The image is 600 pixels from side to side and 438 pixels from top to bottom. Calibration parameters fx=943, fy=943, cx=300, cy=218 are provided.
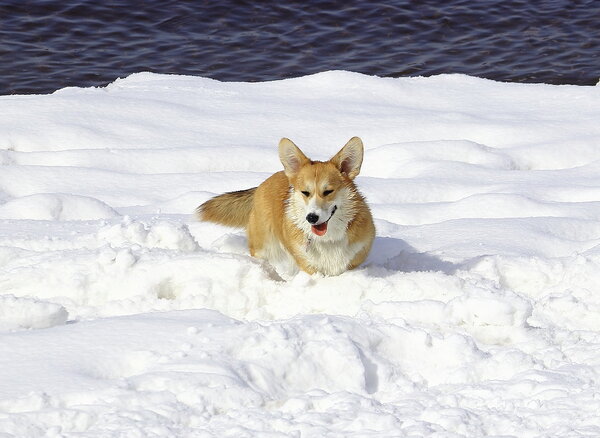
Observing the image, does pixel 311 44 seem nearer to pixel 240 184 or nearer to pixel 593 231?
pixel 240 184

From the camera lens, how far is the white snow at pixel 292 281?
4.04m

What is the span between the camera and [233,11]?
14.8 metres

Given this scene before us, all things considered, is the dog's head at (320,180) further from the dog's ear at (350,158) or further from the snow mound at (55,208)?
the snow mound at (55,208)

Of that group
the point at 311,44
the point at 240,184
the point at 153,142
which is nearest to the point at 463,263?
the point at 240,184

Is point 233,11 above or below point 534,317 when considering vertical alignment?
above

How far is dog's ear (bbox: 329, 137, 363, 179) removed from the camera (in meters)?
5.60

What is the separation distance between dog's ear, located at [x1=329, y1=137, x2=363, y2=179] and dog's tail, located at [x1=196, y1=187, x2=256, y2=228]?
0.91m

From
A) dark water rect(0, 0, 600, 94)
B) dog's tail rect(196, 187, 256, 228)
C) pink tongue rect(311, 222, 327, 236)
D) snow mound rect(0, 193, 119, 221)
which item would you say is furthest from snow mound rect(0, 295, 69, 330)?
dark water rect(0, 0, 600, 94)

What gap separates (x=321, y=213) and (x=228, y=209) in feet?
3.69

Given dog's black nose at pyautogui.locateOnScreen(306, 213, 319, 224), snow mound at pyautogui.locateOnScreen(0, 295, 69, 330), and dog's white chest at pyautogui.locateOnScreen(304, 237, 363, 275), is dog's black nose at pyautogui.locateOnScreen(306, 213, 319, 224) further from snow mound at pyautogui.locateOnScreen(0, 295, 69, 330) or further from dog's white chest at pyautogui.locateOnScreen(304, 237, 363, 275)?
snow mound at pyautogui.locateOnScreen(0, 295, 69, 330)

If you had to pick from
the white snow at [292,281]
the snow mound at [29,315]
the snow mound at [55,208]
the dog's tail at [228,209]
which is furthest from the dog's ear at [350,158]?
the snow mound at [55,208]

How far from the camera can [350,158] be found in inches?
223

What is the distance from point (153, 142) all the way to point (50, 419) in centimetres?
503

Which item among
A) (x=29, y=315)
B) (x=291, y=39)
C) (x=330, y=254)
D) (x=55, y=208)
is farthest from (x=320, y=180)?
(x=291, y=39)
